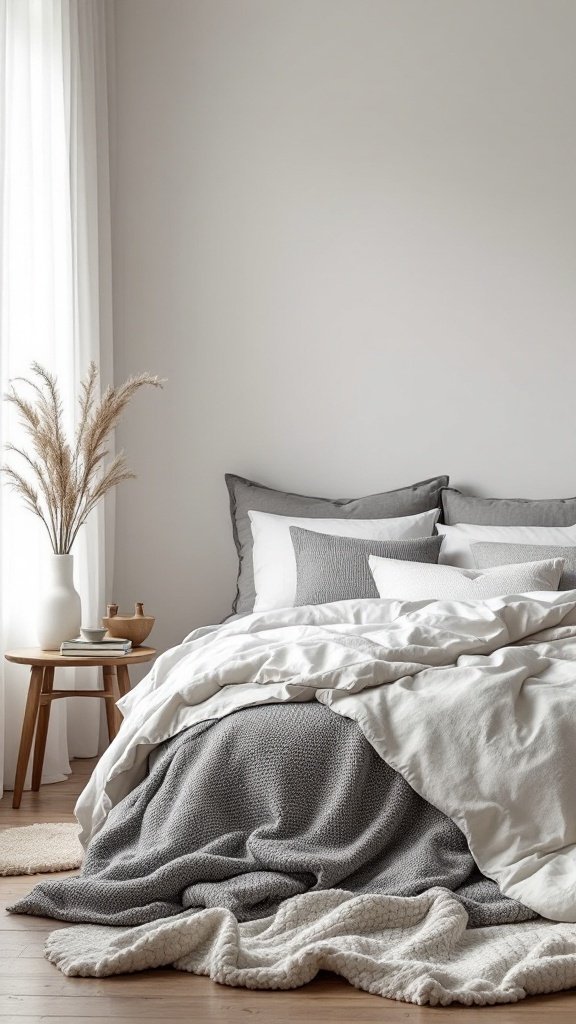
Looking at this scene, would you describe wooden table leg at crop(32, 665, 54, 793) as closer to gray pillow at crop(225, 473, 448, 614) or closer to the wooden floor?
gray pillow at crop(225, 473, 448, 614)

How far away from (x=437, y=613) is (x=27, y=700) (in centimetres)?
159

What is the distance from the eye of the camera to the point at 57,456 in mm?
4066

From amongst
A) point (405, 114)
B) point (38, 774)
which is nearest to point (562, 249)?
point (405, 114)

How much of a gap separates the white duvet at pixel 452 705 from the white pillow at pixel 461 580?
53 cm

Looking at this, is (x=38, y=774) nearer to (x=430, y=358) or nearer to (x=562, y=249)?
(x=430, y=358)

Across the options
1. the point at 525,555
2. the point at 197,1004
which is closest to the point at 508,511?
the point at 525,555

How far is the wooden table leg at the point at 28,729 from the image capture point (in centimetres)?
381

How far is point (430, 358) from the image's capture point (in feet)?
16.4

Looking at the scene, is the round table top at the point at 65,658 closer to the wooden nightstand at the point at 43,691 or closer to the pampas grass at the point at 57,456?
the wooden nightstand at the point at 43,691

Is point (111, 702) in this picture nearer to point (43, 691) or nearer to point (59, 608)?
point (43, 691)

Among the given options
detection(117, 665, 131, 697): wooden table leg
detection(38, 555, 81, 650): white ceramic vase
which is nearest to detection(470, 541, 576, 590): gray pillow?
detection(117, 665, 131, 697): wooden table leg

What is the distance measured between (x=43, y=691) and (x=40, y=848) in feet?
3.02

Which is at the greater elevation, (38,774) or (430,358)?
(430,358)

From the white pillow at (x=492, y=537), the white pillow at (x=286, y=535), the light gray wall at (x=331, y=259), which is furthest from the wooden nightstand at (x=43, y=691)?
the white pillow at (x=492, y=537)
